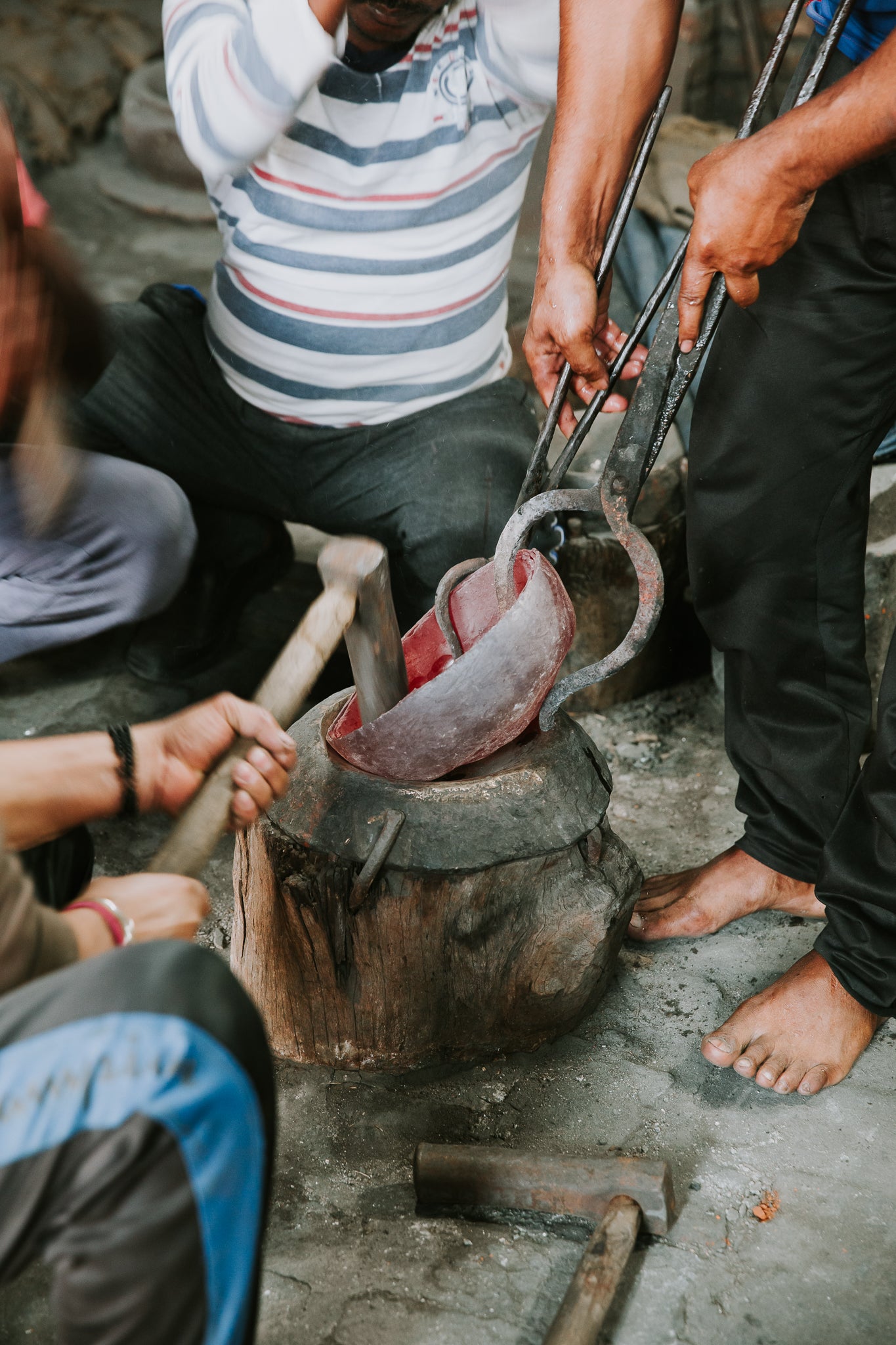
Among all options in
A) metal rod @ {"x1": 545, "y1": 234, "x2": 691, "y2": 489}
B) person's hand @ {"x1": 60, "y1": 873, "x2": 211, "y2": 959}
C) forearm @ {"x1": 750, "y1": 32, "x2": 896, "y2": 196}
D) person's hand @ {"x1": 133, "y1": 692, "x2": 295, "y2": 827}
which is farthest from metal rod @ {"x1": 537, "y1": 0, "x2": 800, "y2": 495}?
person's hand @ {"x1": 60, "y1": 873, "x2": 211, "y2": 959}

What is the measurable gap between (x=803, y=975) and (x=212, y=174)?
1854 millimetres

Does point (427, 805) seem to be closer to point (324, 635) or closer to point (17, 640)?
point (324, 635)

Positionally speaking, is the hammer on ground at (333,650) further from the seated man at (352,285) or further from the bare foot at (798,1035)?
the bare foot at (798,1035)

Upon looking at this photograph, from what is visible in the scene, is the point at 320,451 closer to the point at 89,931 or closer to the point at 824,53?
the point at 824,53

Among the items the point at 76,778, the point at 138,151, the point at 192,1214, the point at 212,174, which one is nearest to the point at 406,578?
the point at 212,174

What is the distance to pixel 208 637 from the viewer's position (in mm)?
2869

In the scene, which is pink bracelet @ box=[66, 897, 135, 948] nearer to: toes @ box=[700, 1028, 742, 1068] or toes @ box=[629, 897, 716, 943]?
toes @ box=[700, 1028, 742, 1068]

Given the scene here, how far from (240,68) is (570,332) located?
901 mm

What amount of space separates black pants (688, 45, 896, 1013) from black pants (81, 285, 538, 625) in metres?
0.54

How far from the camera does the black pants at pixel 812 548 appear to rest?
1657mm

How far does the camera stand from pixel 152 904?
1.16m

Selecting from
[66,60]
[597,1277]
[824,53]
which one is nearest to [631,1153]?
[597,1277]

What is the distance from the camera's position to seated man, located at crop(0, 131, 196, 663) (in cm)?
177

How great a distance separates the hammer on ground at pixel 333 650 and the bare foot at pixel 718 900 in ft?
2.39
